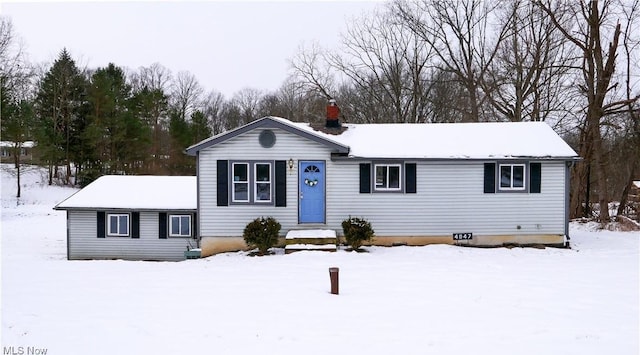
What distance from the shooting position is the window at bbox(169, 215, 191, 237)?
57.5ft

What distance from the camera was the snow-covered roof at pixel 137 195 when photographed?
17.4 m

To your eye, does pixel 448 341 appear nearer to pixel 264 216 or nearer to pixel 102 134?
pixel 264 216

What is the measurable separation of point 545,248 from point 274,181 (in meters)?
8.88

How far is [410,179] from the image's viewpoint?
15.7 m

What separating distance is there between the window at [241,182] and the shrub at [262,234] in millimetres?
1058

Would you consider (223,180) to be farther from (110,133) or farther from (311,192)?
(110,133)

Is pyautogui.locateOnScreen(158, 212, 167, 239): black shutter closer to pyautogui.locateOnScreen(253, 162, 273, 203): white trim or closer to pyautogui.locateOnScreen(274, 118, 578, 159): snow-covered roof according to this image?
pyautogui.locateOnScreen(253, 162, 273, 203): white trim

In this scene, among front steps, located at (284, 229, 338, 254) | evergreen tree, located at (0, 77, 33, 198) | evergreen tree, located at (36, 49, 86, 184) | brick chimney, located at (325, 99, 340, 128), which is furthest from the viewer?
evergreen tree, located at (36, 49, 86, 184)

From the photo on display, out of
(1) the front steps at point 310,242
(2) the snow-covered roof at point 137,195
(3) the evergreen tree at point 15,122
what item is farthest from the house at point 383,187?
(3) the evergreen tree at point 15,122

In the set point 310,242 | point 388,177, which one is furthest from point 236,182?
point 388,177

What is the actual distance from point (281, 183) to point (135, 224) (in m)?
6.00

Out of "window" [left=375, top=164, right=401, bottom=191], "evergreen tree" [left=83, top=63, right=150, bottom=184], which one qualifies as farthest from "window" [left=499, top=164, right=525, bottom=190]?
"evergreen tree" [left=83, top=63, right=150, bottom=184]

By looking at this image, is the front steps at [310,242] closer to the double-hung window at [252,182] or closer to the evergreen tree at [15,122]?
the double-hung window at [252,182]

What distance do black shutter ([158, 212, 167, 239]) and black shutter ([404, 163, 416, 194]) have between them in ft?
28.1
